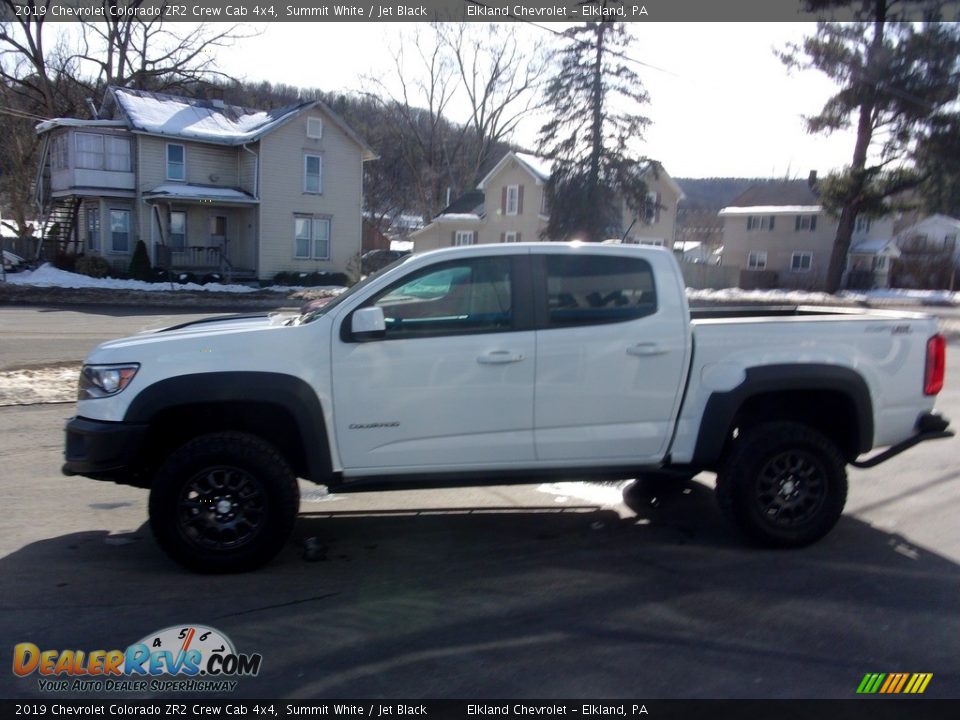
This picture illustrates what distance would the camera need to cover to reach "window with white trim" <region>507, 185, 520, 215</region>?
4909 centimetres

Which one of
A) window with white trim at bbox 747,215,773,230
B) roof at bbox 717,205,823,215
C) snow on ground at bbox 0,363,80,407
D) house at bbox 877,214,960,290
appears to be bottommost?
snow on ground at bbox 0,363,80,407

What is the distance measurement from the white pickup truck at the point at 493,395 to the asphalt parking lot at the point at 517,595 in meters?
0.46

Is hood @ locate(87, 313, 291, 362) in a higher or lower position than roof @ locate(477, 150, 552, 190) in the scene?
lower

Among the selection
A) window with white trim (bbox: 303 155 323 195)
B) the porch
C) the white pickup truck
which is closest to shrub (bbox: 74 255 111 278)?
the porch

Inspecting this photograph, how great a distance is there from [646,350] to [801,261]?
52.2m

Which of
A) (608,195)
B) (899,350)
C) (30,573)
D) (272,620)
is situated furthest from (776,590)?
(608,195)

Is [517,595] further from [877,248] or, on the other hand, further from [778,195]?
[778,195]

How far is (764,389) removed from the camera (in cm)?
518

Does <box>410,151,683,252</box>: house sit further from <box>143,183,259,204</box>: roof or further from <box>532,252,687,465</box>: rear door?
<box>532,252,687,465</box>: rear door

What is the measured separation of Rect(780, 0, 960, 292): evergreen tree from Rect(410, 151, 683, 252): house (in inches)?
446

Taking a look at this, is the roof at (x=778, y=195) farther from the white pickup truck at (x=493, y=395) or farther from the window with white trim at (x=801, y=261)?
the white pickup truck at (x=493, y=395)
